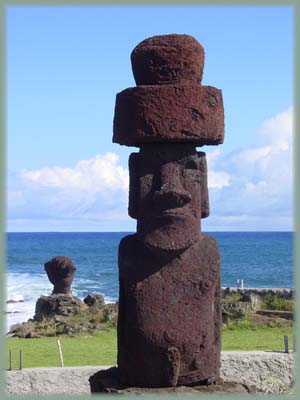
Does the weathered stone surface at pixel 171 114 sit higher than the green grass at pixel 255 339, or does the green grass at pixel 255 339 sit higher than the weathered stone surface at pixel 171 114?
the weathered stone surface at pixel 171 114

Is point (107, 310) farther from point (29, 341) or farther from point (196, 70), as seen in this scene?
point (196, 70)

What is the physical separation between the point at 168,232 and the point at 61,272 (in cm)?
1327

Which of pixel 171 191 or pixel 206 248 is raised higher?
pixel 171 191

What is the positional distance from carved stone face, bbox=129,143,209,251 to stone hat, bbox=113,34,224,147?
0.48 ft

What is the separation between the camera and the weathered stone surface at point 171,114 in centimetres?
640

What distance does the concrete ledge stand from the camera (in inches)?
396

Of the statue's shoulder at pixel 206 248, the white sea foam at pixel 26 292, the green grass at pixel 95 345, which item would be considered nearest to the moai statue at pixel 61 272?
the green grass at pixel 95 345

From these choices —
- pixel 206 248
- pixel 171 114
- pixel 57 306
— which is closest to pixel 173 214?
pixel 206 248

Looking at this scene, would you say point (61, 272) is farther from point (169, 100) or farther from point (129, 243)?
point (169, 100)

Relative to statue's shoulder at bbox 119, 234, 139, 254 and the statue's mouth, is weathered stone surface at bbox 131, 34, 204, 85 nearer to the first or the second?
the statue's mouth

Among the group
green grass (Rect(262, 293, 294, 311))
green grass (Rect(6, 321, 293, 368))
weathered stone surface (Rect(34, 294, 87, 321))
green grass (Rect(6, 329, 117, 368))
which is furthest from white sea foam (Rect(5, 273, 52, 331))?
green grass (Rect(6, 321, 293, 368))

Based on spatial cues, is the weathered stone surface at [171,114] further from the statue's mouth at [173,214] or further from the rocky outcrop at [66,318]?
the rocky outcrop at [66,318]

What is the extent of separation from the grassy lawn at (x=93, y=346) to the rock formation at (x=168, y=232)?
5532 mm

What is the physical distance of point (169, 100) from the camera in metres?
6.41
